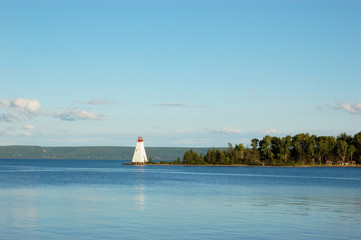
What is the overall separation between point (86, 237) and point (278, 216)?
1471 centimetres

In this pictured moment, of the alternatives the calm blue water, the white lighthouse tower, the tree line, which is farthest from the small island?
the calm blue water

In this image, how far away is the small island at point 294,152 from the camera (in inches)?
7475

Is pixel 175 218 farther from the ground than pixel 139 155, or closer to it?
closer to it

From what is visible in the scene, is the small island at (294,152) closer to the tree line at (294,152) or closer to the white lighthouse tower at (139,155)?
the tree line at (294,152)

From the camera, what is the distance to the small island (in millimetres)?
189875

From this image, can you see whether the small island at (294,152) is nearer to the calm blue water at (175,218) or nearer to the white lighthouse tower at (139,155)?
the white lighthouse tower at (139,155)

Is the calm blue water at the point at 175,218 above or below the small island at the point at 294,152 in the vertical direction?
below

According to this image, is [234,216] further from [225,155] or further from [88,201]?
[225,155]

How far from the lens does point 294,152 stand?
19512 cm

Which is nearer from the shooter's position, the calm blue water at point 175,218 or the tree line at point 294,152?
the calm blue water at point 175,218

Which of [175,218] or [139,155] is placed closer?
[175,218]

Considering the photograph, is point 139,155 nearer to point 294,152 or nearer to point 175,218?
point 294,152

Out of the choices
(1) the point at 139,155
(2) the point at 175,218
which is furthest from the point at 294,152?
(2) the point at 175,218

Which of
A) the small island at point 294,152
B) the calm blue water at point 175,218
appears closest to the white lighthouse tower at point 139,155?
the small island at point 294,152
